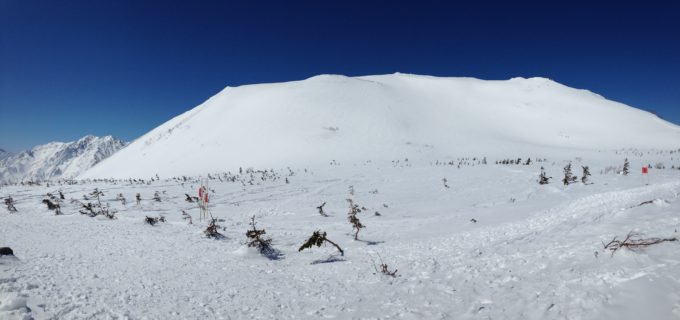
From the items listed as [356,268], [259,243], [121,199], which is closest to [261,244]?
[259,243]

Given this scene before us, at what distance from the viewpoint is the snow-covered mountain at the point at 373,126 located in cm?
2689

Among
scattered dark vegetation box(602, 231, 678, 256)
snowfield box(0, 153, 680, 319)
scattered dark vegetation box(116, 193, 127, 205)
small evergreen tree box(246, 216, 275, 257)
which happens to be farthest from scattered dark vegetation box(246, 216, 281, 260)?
scattered dark vegetation box(116, 193, 127, 205)

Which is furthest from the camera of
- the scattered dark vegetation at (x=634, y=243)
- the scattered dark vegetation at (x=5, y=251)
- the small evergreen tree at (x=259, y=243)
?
the small evergreen tree at (x=259, y=243)

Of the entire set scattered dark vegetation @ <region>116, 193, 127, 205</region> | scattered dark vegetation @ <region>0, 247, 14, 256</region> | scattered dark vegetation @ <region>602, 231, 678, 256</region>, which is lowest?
scattered dark vegetation @ <region>602, 231, 678, 256</region>

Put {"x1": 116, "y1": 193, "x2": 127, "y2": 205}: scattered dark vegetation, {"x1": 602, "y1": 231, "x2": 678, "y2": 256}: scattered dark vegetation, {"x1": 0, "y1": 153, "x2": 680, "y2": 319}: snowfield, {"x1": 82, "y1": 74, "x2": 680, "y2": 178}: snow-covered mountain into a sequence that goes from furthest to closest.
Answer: {"x1": 82, "y1": 74, "x2": 680, "y2": 178}: snow-covered mountain → {"x1": 116, "y1": 193, "x2": 127, "y2": 205}: scattered dark vegetation → {"x1": 602, "y1": 231, "x2": 678, "y2": 256}: scattered dark vegetation → {"x1": 0, "y1": 153, "x2": 680, "y2": 319}: snowfield

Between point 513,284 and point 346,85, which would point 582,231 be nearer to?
point 513,284

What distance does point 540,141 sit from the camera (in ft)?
112

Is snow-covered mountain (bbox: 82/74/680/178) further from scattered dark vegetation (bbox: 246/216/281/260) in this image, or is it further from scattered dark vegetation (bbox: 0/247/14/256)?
scattered dark vegetation (bbox: 0/247/14/256)

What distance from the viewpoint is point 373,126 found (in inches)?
1276

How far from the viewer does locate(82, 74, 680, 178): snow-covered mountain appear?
2689cm

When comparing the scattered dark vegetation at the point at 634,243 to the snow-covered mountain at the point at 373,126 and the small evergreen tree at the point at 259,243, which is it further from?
the snow-covered mountain at the point at 373,126

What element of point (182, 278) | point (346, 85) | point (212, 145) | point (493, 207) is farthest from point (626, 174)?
point (346, 85)

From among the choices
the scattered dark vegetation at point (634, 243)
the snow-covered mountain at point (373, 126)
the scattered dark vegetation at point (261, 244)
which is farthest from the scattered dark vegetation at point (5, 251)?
A: the snow-covered mountain at point (373, 126)

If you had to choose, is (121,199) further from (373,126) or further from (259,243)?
(373,126)
